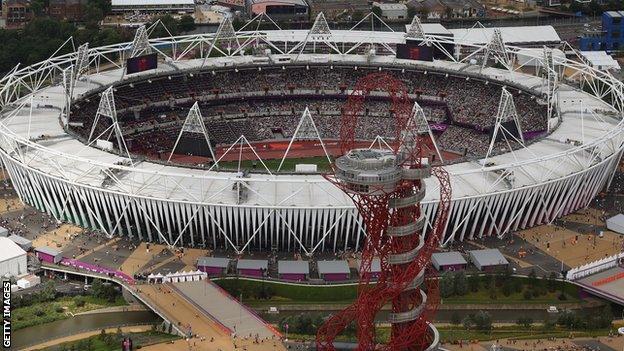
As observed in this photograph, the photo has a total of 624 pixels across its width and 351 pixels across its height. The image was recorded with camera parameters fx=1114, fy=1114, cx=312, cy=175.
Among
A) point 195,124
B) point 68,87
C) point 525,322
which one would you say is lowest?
point 525,322

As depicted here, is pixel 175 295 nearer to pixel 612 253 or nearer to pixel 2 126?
pixel 2 126

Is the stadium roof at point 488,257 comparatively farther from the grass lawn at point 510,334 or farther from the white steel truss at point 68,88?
Answer: the white steel truss at point 68,88

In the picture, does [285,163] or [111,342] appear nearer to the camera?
[111,342]

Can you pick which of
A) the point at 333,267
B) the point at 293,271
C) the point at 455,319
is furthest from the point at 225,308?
the point at 455,319

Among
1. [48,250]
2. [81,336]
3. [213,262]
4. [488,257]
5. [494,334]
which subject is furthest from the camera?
[48,250]

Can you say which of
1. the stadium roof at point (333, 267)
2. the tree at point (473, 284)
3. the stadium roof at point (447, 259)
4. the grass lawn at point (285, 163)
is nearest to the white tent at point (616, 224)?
the stadium roof at point (447, 259)

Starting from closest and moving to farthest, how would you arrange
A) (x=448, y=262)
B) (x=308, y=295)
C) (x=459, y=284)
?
(x=308, y=295), (x=459, y=284), (x=448, y=262)

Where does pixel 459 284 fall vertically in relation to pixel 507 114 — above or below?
below

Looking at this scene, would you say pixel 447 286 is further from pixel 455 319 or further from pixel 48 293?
pixel 48 293

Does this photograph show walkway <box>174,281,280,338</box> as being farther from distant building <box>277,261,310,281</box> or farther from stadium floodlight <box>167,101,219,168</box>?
stadium floodlight <box>167,101,219,168</box>
